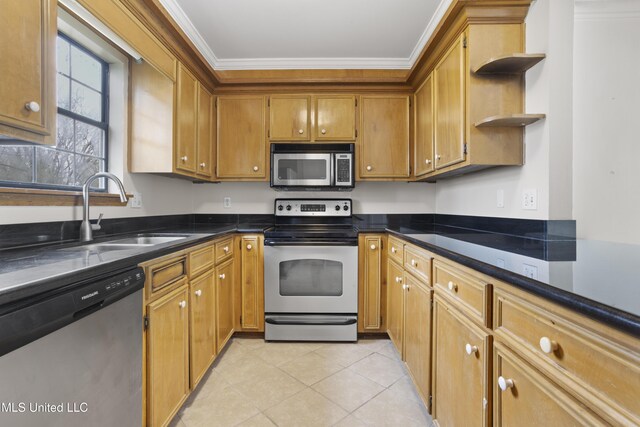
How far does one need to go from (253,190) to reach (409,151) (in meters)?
1.61

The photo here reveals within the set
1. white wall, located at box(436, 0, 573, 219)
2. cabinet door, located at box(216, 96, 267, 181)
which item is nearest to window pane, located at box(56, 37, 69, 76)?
cabinet door, located at box(216, 96, 267, 181)

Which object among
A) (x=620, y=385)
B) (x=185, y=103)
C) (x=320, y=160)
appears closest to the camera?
(x=620, y=385)

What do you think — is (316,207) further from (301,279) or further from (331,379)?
(331,379)

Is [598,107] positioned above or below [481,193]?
above

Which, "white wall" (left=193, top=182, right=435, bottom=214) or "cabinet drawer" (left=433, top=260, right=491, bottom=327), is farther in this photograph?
"white wall" (left=193, top=182, right=435, bottom=214)

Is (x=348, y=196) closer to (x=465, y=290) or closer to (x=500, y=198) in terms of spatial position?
(x=500, y=198)

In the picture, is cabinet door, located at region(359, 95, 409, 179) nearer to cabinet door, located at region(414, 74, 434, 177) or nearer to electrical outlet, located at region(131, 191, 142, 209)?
cabinet door, located at region(414, 74, 434, 177)

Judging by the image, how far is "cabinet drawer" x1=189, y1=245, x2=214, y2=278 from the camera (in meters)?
1.61

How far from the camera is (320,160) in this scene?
2.58 meters

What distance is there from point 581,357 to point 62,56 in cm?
258

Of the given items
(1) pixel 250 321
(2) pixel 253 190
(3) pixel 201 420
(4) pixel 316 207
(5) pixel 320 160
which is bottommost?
(3) pixel 201 420

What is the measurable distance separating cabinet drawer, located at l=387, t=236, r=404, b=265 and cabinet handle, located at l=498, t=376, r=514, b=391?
3.63 ft

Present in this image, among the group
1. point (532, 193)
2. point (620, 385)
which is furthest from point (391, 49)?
point (620, 385)

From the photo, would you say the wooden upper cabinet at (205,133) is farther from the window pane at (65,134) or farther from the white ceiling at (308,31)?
the window pane at (65,134)
